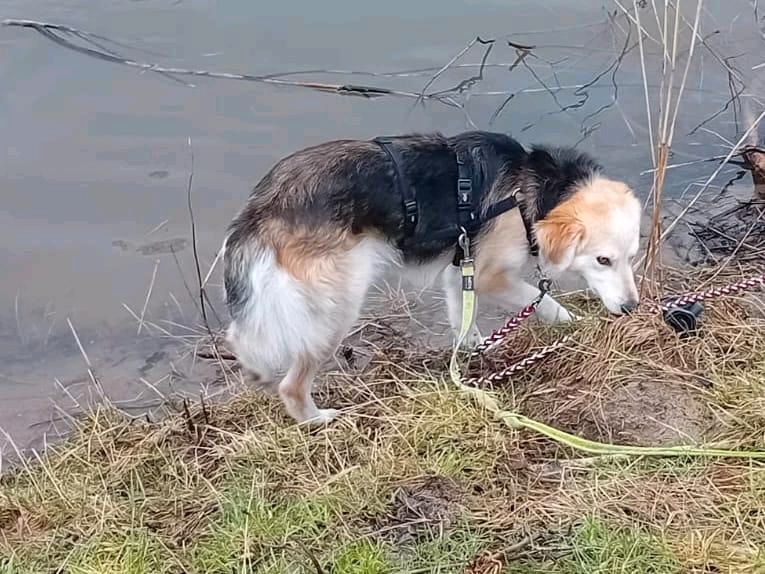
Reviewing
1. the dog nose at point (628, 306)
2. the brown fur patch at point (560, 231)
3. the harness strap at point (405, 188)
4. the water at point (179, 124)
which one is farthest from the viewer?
the water at point (179, 124)

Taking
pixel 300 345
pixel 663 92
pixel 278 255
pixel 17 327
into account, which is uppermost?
pixel 663 92

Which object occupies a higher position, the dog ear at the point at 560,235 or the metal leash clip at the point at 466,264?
the dog ear at the point at 560,235

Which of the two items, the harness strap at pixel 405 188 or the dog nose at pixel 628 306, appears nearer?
the harness strap at pixel 405 188

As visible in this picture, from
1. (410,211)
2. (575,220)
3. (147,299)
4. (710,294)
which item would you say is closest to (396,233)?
(410,211)

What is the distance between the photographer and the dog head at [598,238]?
13.3 ft

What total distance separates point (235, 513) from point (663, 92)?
2.48 m

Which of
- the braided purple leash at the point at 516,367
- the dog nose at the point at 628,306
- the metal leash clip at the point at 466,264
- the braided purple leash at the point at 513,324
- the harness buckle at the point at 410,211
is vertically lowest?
the braided purple leash at the point at 516,367

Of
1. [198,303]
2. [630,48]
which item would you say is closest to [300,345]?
[198,303]

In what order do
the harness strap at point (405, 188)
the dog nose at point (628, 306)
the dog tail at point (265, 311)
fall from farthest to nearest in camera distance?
1. the dog nose at point (628, 306)
2. the harness strap at point (405, 188)
3. the dog tail at point (265, 311)

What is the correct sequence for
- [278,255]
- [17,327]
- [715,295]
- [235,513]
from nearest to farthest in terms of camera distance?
1. [235,513]
2. [278,255]
3. [715,295]
4. [17,327]

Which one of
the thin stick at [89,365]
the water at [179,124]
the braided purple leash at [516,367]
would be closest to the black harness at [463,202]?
the braided purple leash at [516,367]

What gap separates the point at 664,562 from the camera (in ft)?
10.2

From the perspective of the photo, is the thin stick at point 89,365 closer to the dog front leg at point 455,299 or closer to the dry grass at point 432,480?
the dry grass at point 432,480

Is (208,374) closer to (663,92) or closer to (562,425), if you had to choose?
(562,425)
